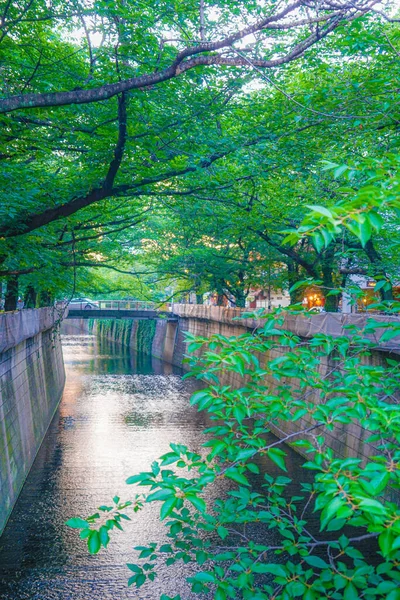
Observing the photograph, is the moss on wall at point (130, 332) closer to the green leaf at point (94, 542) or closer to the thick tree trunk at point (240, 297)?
the thick tree trunk at point (240, 297)

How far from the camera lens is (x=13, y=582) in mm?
9836

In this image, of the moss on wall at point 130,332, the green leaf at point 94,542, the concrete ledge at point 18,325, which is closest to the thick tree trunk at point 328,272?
the concrete ledge at point 18,325

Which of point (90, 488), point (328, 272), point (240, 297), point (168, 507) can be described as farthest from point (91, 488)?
point (240, 297)

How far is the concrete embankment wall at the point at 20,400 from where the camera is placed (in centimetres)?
1290

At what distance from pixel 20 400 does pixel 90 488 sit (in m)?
3.65

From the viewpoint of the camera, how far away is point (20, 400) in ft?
53.7

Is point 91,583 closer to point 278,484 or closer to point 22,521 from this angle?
point 22,521

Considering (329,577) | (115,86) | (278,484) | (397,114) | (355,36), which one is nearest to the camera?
(329,577)

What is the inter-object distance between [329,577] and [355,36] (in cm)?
825

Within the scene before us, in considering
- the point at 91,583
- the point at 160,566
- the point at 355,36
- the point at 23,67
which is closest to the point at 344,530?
the point at 160,566

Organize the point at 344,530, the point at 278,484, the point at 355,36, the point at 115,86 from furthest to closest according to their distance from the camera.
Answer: the point at 344,530 < the point at 355,36 < the point at 115,86 < the point at 278,484

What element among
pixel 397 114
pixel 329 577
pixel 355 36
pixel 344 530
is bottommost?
pixel 344 530

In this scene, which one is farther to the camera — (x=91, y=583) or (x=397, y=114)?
(x=397, y=114)

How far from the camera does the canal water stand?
387 inches
